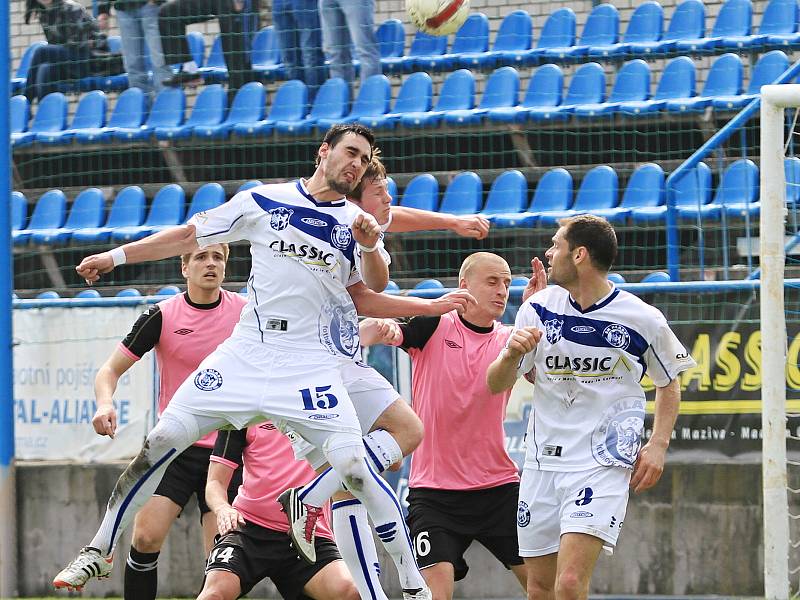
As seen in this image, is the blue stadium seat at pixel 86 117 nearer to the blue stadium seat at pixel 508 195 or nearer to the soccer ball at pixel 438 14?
the soccer ball at pixel 438 14

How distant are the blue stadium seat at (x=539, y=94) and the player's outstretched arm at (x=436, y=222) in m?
5.15

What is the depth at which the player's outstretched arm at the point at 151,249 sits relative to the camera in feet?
17.6

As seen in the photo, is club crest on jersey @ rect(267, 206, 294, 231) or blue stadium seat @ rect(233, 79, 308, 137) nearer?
club crest on jersey @ rect(267, 206, 294, 231)

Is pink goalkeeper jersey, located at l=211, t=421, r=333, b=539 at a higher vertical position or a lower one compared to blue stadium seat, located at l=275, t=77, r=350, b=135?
lower

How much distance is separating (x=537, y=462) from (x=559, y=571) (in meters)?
0.47

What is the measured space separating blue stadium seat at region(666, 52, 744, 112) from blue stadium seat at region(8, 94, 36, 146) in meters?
5.88

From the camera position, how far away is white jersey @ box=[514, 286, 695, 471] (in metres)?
5.29

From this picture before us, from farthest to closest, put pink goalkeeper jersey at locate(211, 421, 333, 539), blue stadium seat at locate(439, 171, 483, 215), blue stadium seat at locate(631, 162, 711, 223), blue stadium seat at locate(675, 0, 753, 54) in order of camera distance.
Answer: blue stadium seat at locate(675, 0, 753, 54)
blue stadium seat at locate(439, 171, 483, 215)
blue stadium seat at locate(631, 162, 711, 223)
pink goalkeeper jersey at locate(211, 421, 333, 539)

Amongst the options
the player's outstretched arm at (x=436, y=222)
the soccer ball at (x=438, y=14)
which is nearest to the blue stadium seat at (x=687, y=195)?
the soccer ball at (x=438, y=14)

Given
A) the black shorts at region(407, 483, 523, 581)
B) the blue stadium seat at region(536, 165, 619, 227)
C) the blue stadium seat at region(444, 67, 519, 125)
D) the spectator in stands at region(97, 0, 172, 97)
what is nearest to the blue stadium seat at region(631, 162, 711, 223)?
the blue stadium seat at region(536, 165, 619, 227)

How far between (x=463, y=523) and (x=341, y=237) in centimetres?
153

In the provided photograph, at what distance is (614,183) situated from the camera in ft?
33.9

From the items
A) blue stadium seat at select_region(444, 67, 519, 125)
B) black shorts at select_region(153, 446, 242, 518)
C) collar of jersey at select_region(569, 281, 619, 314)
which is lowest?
black shorts at select_region(153, 446, 242, 518)

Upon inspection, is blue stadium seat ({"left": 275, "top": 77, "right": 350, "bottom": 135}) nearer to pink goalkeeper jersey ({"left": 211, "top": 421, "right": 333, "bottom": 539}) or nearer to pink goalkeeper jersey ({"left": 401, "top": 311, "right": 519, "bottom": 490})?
pink goalkeeper jersey ({"left": 401, "top": 311, "right": 519, "bottom": 490})
